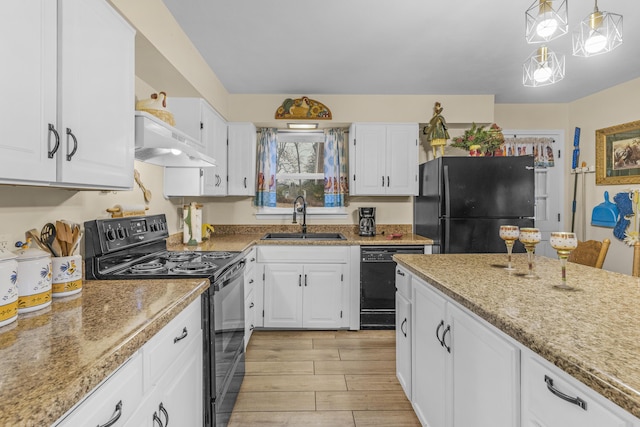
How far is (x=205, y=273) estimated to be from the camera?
1.76 meters

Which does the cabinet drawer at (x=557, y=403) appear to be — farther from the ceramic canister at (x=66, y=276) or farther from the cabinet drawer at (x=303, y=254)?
the cabinet drawer at (x=303, y=254)

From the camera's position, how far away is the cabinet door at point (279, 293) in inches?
131

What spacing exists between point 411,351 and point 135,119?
188 cm

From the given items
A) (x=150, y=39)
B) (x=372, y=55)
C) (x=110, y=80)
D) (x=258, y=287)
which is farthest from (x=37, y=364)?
(x=372, y=55)

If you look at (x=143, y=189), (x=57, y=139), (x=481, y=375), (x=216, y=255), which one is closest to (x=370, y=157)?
(x=216, y=255)

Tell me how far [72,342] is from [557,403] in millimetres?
1233

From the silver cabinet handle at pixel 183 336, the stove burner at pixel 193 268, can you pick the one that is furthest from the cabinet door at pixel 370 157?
the silver cabinet handle at pixel 183 336

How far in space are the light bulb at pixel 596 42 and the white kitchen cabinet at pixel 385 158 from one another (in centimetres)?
221

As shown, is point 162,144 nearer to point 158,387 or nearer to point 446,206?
point 158,387

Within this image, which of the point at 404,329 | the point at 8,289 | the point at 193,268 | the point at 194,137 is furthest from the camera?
the point at 194,137

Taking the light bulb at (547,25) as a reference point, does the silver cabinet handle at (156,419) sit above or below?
below

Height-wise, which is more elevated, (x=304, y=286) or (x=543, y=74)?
(x=543, y=74)

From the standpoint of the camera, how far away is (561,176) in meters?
4.25

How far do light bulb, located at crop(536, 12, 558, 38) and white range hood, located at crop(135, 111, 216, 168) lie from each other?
A: 173 centimetres
